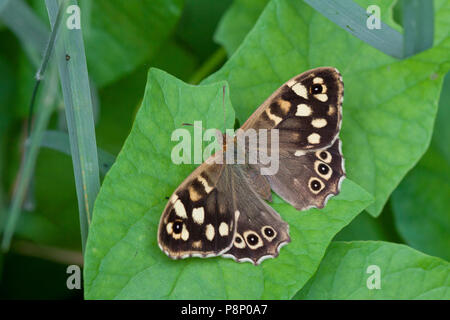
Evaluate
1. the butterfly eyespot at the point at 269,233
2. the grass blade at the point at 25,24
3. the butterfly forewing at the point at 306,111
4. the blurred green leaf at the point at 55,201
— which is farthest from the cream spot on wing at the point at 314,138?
the blurred green leaf at the point at 55,201

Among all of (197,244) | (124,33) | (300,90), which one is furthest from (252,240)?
(124,33)

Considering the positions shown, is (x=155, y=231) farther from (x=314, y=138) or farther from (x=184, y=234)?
(x=314, y=138)

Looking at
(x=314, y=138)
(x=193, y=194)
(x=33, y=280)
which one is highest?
(x=314, y=138)

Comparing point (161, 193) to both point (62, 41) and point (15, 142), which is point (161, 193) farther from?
point (15, 142)

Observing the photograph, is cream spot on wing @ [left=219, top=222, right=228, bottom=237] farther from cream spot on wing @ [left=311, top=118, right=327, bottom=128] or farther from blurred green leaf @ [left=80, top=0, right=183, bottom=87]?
blurred green leaf @ [left=80, top=0, right=183, bottom=87]

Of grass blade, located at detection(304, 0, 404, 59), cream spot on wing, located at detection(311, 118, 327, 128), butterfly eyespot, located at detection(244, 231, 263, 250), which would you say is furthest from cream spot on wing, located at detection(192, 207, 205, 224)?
grass blade, located at detection(304, 0, 404, 59)

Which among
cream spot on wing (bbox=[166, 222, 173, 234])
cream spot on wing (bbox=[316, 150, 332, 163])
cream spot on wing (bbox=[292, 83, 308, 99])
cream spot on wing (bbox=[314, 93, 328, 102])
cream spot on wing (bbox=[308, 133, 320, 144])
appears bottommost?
cream spot on wing (bbox=[166, 222, 173, 234])

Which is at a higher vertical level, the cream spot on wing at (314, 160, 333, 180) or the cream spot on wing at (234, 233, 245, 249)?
the cream spot on wing at (314, 160, 333, 180)
